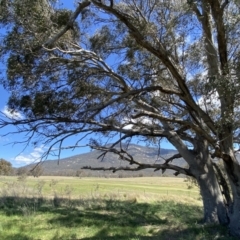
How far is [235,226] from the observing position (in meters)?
9.70

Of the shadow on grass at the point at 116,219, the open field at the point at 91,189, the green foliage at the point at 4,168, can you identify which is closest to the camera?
the shadow on grass at the point at 116,219

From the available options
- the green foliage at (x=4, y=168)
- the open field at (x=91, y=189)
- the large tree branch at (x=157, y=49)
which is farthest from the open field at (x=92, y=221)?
the green foliage at (x=4, y=168)

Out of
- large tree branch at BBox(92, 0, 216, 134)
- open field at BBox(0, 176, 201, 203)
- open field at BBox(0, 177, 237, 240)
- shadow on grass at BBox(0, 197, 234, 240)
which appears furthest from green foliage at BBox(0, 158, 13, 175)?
large tree branch at BBox(92, 0, 216, 134)

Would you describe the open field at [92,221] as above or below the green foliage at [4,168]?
below

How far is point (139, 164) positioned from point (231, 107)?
5.06 metres

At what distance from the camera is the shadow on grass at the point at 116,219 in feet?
30.6

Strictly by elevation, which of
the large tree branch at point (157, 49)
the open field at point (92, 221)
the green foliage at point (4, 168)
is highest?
the green foliage at point (4, 168)

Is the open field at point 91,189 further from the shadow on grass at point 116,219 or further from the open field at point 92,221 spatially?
the open field at point 92,221

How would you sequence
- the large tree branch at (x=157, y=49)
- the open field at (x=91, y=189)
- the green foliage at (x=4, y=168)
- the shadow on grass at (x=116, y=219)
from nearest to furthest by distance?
the large tree branch at (x=157, y=49)
the shadow on grass at (x=116, y=219)
the open field at (x=91, y=189)
the green foliage at (x=4, y=168)

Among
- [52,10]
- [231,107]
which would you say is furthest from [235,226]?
[52,10]

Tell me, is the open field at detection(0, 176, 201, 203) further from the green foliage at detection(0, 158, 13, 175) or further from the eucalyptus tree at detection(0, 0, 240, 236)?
the green foliage at detection(0, 158, 13, 175)

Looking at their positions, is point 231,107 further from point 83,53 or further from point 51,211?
point 51,211

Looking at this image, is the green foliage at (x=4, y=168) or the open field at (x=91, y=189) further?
the green foliage at (x=4, y=168)

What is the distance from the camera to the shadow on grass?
9336mm
